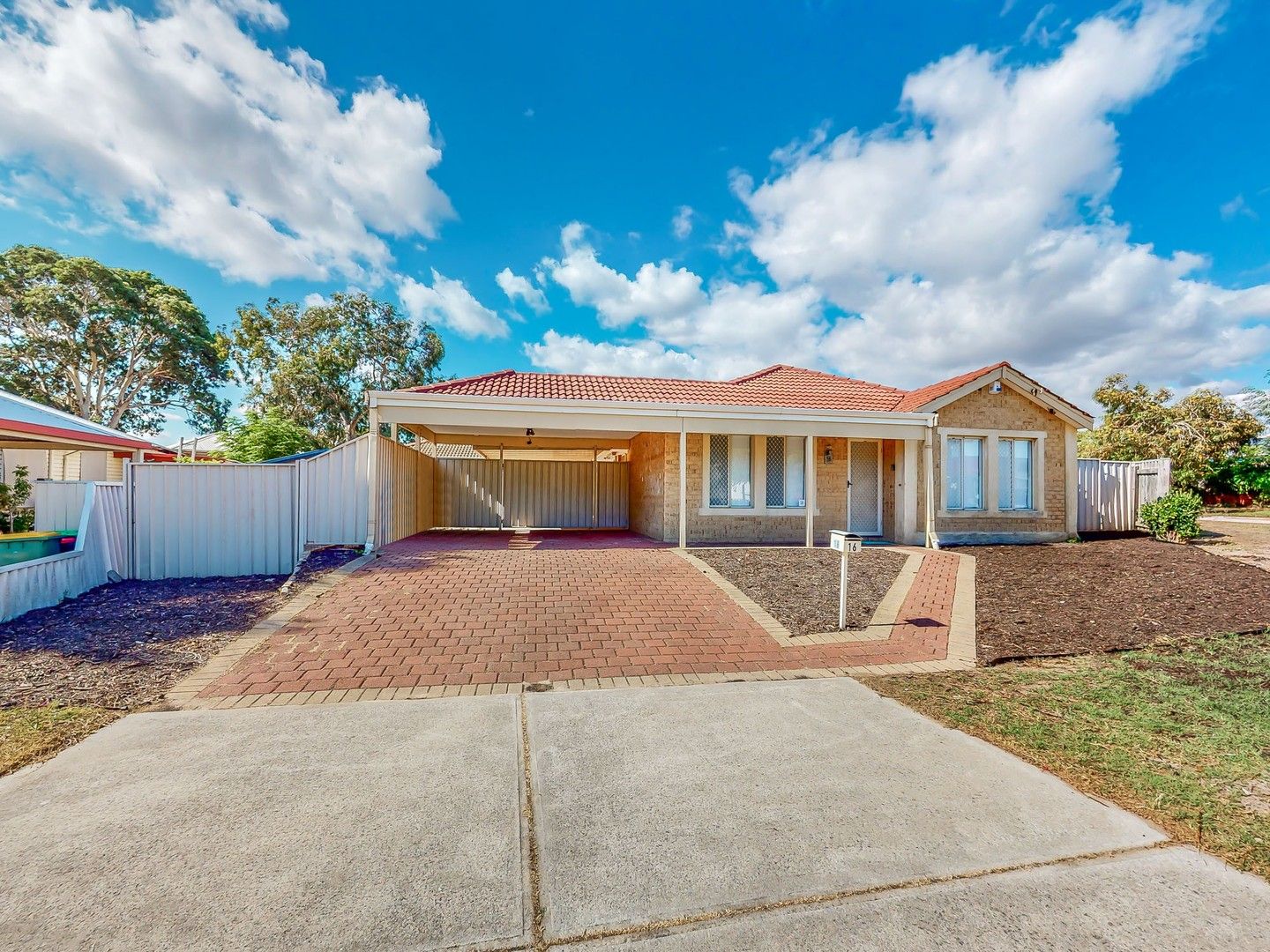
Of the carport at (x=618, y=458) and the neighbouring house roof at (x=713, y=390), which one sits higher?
the neighbouring house roof at (x=713, y=390)

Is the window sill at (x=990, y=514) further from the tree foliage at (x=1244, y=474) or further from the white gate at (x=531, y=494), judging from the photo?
the tree foliage at (x=1244, y=474)

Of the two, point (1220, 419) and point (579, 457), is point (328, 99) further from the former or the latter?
point (1220, 419)

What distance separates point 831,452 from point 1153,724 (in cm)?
890

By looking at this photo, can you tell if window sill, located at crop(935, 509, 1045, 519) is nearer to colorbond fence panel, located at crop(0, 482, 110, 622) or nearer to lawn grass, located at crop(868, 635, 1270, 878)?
lawn grass, located at crop(868, 635, 1270, 878)

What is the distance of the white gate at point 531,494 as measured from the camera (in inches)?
619

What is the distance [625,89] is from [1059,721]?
1192 cm

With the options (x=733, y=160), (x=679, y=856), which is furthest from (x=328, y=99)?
(x=679, y=856)

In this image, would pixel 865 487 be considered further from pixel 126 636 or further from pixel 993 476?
pixel 126 636

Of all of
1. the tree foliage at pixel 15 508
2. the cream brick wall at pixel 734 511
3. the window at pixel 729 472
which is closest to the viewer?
the tree foliage at pixel 15 508

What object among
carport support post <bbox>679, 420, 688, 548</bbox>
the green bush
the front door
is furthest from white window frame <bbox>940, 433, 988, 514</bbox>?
carport support post <bbox>679, 420, 688, 548</bbox>

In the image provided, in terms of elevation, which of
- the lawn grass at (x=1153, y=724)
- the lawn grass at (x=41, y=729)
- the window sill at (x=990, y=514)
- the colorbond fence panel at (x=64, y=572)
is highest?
the window sill at (x=990, y=514)

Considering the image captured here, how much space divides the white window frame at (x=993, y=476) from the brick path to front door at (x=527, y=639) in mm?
4329

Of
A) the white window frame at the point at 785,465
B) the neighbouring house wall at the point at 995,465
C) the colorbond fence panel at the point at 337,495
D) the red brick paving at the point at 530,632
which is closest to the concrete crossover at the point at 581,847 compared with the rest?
the red brick paving at the point at 530,632

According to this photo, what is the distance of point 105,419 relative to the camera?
2373 centimetres
